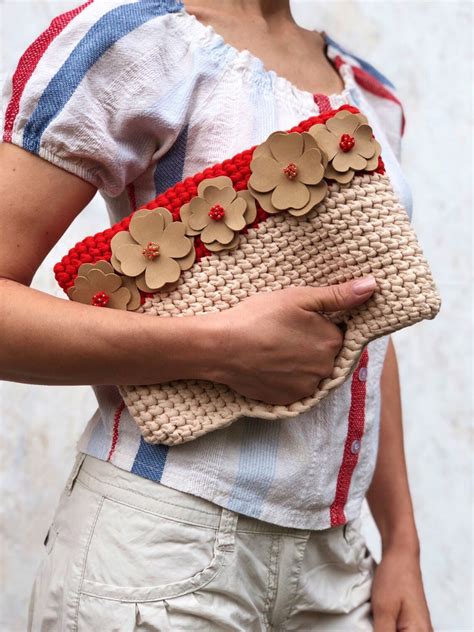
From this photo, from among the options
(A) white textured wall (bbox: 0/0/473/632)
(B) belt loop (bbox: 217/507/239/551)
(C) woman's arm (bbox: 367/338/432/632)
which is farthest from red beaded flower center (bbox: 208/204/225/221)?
(A) white textured wall (bbox: 0/0/473/632)

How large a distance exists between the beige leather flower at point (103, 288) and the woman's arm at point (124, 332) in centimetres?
3

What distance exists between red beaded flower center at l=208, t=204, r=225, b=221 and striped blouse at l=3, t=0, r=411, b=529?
0.31ft

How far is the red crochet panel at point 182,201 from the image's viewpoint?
860 millimetres

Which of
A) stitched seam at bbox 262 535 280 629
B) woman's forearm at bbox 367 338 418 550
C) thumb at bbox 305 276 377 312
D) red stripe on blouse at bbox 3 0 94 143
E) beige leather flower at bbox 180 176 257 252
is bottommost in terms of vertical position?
woman's forearm at bbox 367 338 418 550

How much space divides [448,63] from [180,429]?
151cm

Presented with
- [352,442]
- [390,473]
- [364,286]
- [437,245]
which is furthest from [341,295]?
[437,245]

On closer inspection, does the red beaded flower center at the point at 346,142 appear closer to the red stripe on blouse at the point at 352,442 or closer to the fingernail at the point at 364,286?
the fingernail at the point at 364,286

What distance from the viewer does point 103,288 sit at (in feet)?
2.88

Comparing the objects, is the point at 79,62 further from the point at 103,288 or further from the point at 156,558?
the point at 156,558

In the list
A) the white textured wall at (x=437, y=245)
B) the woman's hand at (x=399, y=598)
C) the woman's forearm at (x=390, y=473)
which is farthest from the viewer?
the white textured wall at (x=437, y=245)

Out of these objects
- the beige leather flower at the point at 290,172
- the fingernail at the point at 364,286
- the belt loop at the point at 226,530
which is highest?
the beige leather flower at the point at 290,172

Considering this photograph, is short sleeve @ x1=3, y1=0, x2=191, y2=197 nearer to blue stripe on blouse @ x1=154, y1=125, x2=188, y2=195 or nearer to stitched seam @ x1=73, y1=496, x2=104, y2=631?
blue stripe on blouse @ x1=154, y1=125, x2=188, y2=195

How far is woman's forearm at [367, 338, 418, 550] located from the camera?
1.29 metres


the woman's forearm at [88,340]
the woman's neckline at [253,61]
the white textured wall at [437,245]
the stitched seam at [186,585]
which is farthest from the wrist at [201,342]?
the white textured wall at [437,245]
